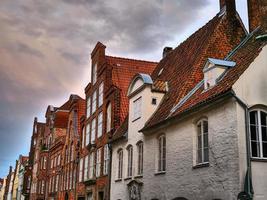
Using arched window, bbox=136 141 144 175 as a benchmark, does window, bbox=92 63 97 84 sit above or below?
above

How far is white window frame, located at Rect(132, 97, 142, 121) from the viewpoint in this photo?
21716 millimetres

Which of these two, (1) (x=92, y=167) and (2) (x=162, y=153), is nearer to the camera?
(2) (x=162, y=153)

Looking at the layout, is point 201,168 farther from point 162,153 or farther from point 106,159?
point 106,159

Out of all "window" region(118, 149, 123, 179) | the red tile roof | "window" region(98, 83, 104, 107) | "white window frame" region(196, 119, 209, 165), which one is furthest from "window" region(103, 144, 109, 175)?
"white window frame" region(196, 119, 209, 165)

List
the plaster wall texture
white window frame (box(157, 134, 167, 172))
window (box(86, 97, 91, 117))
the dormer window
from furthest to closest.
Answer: window (box(86, 97, 91, 117)) < the plaster wall texture < white window frame (box(157, 134, 167, 172)) < the dormer window

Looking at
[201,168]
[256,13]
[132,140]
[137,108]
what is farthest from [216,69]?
[132,140]

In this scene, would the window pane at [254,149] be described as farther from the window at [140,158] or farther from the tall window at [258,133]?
the window at [140,158]

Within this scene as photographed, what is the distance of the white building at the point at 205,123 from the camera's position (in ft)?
42.6

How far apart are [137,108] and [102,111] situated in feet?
24.6

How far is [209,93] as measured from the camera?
50.2ft

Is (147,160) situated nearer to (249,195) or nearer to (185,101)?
(185,101)

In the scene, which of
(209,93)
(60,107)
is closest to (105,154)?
(209,93)

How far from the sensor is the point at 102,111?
29.4 meters

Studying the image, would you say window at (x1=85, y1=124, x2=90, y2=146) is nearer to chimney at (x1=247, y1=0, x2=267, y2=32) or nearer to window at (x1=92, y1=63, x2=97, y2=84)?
window at (x1=92, y1=63, x2=97, y2=84)
